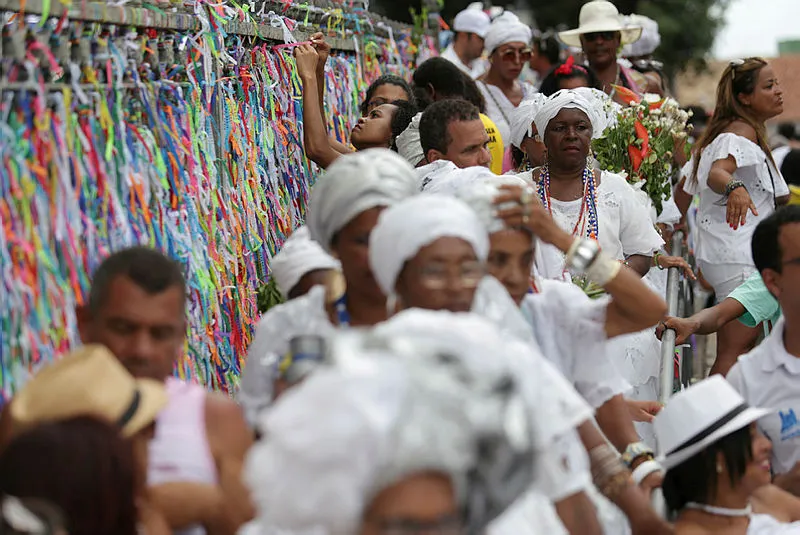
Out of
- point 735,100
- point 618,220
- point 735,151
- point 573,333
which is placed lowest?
point 573,333

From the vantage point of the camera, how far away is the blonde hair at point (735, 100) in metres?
8.61

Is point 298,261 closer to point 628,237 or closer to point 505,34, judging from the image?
point 628,237

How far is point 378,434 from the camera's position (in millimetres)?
2361

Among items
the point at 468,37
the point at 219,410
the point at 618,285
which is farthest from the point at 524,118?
the point at 468,37

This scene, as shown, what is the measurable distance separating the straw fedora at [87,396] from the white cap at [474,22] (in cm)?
909

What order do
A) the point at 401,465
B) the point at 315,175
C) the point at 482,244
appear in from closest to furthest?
the point at 401,465 < the point at 482,244 < the point at 315,175

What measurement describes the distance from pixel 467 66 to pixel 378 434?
10.1 meters

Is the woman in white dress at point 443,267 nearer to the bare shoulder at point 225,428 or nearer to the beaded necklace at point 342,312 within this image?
the beaded necklace at point 342,312

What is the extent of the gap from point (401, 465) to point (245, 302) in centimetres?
327

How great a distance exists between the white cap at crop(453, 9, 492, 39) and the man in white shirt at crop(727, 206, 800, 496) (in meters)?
7.49

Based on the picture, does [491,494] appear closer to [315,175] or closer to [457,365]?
[457,365]

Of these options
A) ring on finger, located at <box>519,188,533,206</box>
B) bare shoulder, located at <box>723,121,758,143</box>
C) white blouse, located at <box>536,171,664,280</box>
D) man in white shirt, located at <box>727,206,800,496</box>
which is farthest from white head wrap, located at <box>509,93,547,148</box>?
ring on finger, located at <box>519,188,533,206</box>

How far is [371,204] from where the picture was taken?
378cm

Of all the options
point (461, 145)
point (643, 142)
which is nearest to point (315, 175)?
point (461, 145)
